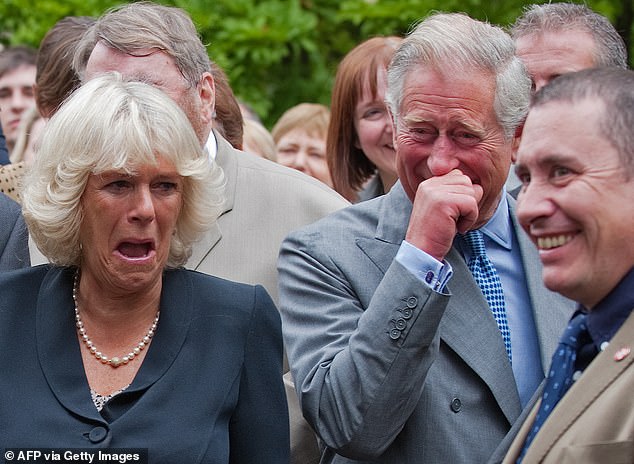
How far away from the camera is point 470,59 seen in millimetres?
3727

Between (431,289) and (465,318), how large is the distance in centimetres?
28

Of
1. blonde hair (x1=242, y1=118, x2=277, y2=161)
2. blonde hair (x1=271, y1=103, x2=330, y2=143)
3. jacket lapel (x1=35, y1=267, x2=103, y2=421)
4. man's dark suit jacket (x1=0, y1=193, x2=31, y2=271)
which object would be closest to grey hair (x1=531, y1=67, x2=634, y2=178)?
jacket lapel (x1=35, y1=267, x2=103, y2=421)

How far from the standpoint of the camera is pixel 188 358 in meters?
3.68

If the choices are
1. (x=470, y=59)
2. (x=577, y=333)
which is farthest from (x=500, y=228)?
(x=577, y=333)

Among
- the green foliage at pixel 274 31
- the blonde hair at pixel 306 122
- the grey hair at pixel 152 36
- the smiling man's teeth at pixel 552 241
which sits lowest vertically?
the green foliage at pixel 274 31

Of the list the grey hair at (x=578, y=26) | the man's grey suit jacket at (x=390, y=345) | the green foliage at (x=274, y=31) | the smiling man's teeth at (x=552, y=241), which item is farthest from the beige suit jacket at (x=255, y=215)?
the green foliage at (x=274, y=31)

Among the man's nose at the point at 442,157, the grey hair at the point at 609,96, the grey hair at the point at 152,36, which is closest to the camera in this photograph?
the grey hair at the point at 609,96

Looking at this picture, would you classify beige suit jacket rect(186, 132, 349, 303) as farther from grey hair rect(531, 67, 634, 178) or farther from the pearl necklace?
grey hair rect(531, 67, 634, 178)

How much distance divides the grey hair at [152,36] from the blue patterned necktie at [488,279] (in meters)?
1.28

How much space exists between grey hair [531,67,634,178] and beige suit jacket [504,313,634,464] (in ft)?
1.17

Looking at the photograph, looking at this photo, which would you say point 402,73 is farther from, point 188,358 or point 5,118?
point 5,118

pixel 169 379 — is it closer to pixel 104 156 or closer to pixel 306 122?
pixel 104 156

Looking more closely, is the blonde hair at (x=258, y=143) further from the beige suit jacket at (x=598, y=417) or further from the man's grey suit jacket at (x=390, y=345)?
the beige suit jacket at (x=598, y=417)

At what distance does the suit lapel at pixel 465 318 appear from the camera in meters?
3.60
